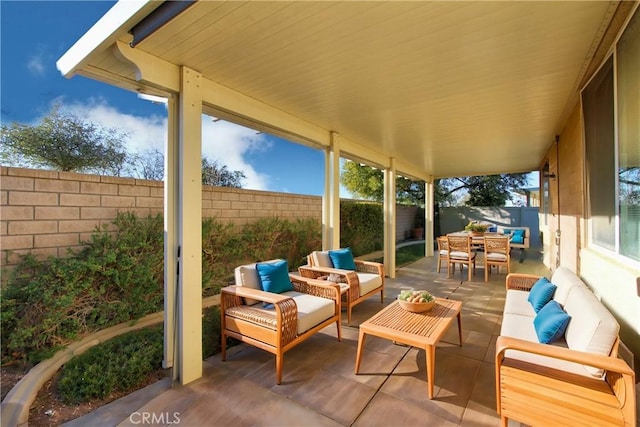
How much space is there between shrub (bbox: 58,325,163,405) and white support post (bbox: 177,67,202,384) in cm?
36

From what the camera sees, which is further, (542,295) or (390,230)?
(390,230)

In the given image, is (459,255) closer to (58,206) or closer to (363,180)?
(58,206)

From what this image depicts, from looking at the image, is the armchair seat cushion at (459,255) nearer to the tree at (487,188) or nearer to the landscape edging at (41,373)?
Result: the landscape edging at (41,373)

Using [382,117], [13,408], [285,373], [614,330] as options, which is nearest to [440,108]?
[382,117]

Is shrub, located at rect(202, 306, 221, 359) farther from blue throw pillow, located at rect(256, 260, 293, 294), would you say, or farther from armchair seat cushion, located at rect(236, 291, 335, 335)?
blue throw pillow, located at rect(256, 260, 293, 294)

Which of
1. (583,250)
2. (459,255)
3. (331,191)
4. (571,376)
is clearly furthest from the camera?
(459,255)

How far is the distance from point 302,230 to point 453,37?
170 inches

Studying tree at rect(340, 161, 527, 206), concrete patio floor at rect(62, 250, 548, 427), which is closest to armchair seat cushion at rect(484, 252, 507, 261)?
concrete patio floor at rect(62, 250, 548, 427)

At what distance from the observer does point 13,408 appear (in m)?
1.95

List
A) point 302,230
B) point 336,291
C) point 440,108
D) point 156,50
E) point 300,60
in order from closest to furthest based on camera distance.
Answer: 1. point 156,50
2. point 300,60
3. point 336,291
4. point 440,108
5. point 302,230

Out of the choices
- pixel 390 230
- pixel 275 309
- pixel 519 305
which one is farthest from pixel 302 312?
pixel 390 230

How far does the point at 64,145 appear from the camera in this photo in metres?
5.14

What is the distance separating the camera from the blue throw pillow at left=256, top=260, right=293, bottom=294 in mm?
3193

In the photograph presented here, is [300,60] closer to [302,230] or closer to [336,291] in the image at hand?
[336,291]
